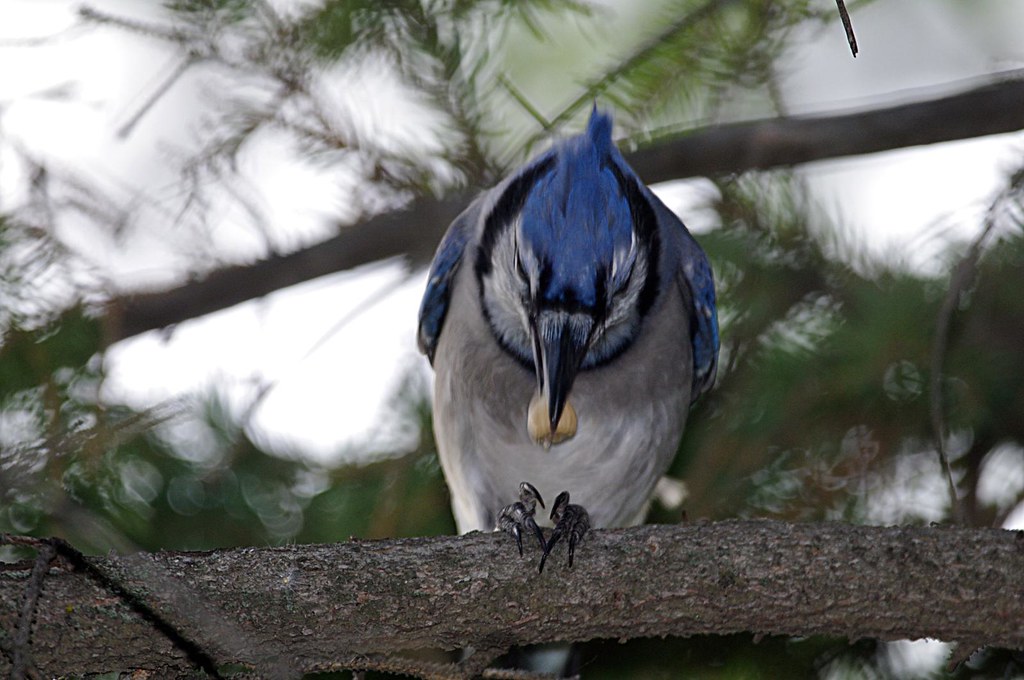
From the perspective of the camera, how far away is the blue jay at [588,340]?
2.13 meters

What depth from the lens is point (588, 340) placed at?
207cm

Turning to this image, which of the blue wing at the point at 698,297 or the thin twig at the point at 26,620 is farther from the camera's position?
the blue wing at the point at 698,297

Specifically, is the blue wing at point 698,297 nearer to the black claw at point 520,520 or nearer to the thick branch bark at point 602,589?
the black claw at point 520,520

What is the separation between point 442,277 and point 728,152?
70cm

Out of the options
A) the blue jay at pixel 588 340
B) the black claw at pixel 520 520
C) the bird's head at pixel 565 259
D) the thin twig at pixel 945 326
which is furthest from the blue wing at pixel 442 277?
the thin twig at pixel 945 326

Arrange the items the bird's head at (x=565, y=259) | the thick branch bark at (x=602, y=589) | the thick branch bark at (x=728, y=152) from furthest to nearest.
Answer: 1. the thick branch bark at (x=728, y=152)
2. the bird's head at (x=565, y=259)
3. the thick branch bark at (x=602, y=589)

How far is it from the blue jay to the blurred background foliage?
12 cm

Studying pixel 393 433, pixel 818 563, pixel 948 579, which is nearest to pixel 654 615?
pixel 818 563

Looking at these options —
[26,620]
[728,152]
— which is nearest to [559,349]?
[728,152]

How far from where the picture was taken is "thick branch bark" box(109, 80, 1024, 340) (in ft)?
7.61

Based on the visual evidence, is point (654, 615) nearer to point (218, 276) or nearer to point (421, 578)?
point (421, 578)

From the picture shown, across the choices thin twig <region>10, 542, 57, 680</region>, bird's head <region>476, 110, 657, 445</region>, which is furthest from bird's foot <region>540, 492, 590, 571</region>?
thin twig <region>10, 542, 57, 680</region>

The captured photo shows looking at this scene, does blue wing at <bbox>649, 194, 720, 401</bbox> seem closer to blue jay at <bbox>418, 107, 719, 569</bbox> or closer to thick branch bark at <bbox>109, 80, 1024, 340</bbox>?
blue jay at <bbox>418, 107, 719, 569</bbox>

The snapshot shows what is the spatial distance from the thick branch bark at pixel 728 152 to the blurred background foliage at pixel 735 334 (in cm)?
9
